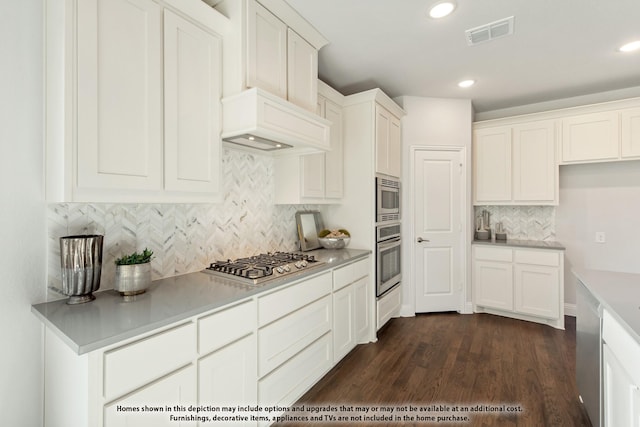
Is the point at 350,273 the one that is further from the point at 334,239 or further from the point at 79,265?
the point at 79,265

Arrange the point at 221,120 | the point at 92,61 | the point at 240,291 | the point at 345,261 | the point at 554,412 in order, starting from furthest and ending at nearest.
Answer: the point at 345,261 → the point at 554,412 → the point at 221,120 → the point at 240,291 → the point at 92,61

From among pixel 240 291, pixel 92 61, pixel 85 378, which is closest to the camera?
pixel 85 378

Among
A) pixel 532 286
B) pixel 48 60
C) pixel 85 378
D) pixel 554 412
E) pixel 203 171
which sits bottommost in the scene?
pixel 554 412

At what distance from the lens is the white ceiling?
196 centimetres

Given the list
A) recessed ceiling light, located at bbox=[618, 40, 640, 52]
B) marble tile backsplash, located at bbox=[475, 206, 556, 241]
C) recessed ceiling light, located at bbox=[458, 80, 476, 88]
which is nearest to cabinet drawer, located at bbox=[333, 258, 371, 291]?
recessed ceiling light, located at bbox=[458, 80, 476, 88]

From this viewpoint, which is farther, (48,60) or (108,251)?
(108,251)

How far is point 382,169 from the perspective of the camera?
302 centimetres

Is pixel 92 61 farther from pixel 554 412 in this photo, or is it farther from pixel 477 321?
pixel 477 321

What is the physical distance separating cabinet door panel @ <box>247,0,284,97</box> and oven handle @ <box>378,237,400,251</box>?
5.64ft

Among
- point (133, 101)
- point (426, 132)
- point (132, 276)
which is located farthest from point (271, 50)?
point (426, 132)

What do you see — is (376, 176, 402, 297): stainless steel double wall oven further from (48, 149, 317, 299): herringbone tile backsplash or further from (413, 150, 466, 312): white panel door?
(48, 149, 317, 299): herringbone tile backsplash

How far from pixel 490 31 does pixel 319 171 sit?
5.54 ft

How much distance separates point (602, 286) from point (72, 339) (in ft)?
8.04

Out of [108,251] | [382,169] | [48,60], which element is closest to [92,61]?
[48,60]
